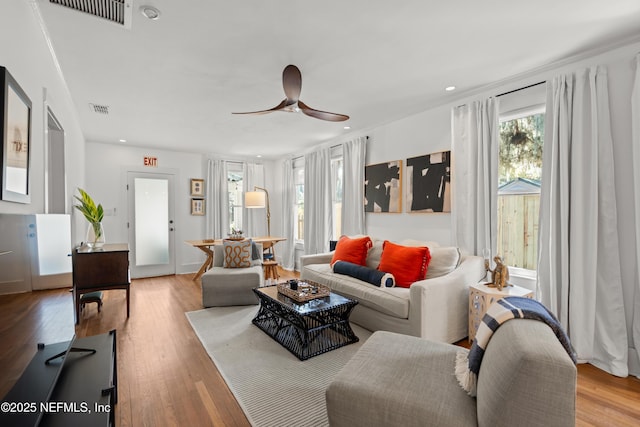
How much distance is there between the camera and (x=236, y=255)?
4.18 m

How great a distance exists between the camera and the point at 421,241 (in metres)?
3.67

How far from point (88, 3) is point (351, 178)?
3678 millimetres

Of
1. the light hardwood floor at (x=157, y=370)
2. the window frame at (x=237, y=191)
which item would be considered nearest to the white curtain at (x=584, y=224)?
the light hardwood floor at (x=157, y=370)

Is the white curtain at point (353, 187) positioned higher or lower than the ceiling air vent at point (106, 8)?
lower

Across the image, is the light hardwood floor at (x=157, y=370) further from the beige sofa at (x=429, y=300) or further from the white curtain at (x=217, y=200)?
the white curtain at (x=217, y=200)

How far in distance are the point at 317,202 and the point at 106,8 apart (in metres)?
4.13

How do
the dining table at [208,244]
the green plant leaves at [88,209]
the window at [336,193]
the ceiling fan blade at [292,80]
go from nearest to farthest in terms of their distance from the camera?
1. the ceiling fan blade at [292,80]
2. the green plant leaves at [88,209]
3. the dining table at [208,244]
4. the window at [336,193]

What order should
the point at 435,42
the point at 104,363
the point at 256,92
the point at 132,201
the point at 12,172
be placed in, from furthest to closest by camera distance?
the point at 132,201
the point at 256,92
the point at 435,42
the point at 104,363
the point at 12,172

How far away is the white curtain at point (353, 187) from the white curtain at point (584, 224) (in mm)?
2391

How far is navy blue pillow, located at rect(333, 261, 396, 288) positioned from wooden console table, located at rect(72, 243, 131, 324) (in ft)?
8.25

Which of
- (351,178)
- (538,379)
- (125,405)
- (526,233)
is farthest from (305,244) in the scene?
(538,379)

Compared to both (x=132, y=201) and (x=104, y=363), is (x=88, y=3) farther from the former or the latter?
(x=132, y=201)

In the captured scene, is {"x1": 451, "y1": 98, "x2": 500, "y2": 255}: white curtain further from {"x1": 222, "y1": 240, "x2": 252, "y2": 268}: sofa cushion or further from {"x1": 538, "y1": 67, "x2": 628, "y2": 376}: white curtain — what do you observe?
{"x1": 222, "y1": 240, "x2": 252, "y2": 268}: sofa cushion

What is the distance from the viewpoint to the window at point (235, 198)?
6.83 meters
